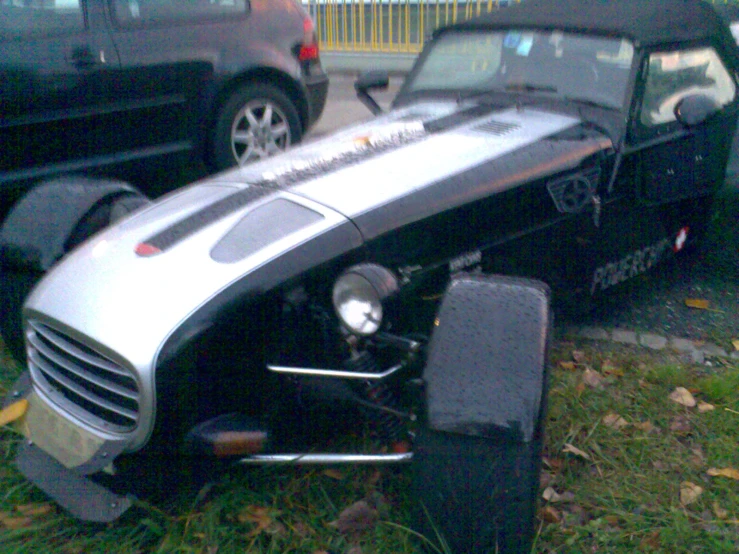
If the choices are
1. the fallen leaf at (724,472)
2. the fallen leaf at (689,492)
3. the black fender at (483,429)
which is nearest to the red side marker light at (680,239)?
the fallen leaf at (724,472)

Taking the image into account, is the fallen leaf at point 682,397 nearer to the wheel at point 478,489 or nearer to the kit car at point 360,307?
the kit car at point 360,307

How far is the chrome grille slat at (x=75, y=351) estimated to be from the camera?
2188 mm

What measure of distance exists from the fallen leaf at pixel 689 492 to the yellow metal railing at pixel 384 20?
10.7m

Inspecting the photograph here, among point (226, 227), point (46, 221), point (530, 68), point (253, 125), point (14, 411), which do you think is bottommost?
point (14, 411)

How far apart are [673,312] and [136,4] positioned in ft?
12.8

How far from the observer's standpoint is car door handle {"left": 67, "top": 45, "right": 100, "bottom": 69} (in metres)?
4.88

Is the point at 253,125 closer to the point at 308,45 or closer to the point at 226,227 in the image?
the point at 308,45

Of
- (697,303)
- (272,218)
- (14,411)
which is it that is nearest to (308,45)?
(697,303)

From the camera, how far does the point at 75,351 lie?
2.31m

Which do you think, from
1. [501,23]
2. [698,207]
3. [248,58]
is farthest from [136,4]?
[698,207]

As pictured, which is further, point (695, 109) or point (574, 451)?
point (695, 109)

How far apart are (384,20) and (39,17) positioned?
901 centimetres

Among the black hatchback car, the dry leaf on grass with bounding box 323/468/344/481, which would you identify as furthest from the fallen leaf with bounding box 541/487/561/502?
the black hatchback car

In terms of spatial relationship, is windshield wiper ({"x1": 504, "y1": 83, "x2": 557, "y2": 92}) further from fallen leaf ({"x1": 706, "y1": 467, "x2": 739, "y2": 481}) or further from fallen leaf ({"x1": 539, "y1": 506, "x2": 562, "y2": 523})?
fallen leaf ({"x1": 539, "y1": 506, "x2": 562, "y2": 523})
